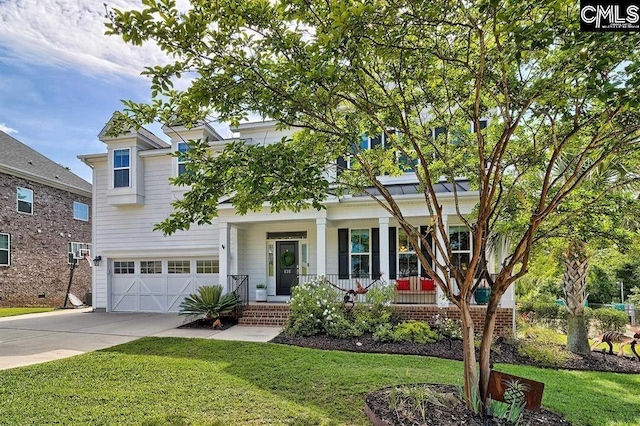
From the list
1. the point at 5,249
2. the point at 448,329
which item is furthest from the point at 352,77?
the point at 5,249

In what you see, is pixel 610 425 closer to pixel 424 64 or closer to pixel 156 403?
pixel 424 64

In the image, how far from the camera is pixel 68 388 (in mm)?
5645

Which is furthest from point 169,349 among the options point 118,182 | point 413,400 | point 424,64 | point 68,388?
point 118,182

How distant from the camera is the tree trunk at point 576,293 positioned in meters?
8.45

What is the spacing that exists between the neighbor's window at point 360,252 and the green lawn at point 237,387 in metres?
5.05

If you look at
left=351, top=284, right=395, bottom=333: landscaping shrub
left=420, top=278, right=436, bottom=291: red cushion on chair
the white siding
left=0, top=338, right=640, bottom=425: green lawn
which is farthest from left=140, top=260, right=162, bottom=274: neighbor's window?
left=420, top=278, right=436, bottom=291: red cushion on chair

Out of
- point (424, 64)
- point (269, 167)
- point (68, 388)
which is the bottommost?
point (68, 388)

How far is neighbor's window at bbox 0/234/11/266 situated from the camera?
16719 mm

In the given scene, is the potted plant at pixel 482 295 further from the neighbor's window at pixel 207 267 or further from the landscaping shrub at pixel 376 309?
the neighbor's window at pixel 207 267

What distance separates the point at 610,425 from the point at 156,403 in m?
5.74

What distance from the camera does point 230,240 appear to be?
43.1 feet

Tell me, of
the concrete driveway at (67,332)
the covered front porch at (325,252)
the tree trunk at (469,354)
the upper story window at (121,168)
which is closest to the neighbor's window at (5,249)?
the concrete driveway at (67,332)

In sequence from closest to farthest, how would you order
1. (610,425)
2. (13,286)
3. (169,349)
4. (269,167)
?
(269,167) < (610,425) < (169,349) < (13,286)

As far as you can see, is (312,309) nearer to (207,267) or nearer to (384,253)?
(384,253)
